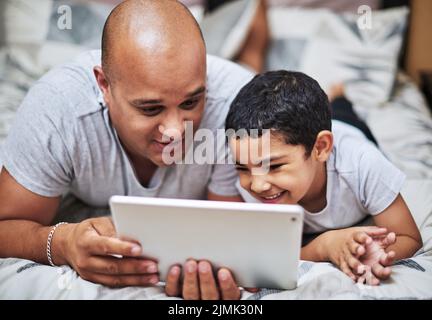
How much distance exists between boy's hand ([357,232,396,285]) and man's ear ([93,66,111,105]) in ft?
2.04

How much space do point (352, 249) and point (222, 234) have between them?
0.28 metres

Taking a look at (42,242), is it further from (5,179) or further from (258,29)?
(258,29)

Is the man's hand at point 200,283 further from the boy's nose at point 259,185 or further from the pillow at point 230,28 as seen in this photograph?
the pillow at point 230,28

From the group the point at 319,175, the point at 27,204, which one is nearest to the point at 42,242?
the point at 27,204

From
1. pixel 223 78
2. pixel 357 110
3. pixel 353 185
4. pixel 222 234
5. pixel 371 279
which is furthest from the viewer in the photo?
pixel 357 110

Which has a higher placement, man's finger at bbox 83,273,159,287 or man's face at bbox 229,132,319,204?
man's face at bbox 229,132,319,204

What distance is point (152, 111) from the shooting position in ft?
3.46

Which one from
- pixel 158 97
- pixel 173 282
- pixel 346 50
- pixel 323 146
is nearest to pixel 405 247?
pixel 323 146

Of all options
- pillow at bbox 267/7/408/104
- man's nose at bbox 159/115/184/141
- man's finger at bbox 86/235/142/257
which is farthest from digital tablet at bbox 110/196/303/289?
pillow at bbox 267/7/408/104

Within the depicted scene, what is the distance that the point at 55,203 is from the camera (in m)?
1.19

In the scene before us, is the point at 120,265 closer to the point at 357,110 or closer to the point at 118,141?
the point at 118,141

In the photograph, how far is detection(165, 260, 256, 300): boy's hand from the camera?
3.03 feet

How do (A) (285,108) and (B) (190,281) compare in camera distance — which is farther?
(A) (285,108)

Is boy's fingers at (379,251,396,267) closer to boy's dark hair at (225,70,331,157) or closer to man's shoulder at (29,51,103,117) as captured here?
boy's dark hair at (225,70,331,157)
